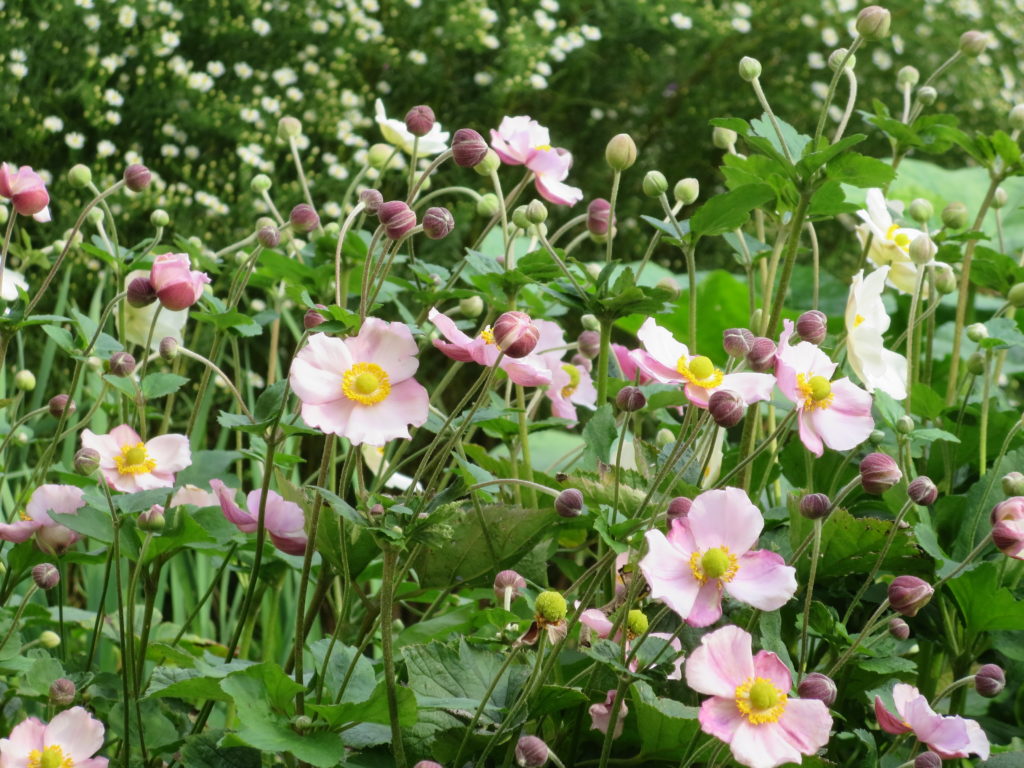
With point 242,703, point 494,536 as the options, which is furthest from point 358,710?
point 494,536

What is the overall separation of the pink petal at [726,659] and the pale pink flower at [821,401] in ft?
0.41

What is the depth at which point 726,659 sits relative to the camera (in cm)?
59

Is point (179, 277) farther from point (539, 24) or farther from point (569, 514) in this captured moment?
point (539, 24)

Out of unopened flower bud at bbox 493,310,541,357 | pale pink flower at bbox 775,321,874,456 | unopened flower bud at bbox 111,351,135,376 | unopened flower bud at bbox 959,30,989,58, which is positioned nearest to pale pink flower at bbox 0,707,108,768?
unopened flower bud at bbox 111,351,135,376

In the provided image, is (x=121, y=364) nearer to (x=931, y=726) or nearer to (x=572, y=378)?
(x=572, y=378)

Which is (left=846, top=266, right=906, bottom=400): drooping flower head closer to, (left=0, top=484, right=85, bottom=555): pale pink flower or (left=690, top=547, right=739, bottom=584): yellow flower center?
(left=690, top=547, right=739, bottom=584): yellow flower center

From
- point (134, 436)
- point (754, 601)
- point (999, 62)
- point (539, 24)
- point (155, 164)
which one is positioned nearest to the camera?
point (754, 601)

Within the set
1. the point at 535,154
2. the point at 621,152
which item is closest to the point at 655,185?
the point at 621,152

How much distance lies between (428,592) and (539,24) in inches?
99.4

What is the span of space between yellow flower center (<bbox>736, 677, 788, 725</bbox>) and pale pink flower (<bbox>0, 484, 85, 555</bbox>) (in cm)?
45

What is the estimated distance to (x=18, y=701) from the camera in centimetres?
89

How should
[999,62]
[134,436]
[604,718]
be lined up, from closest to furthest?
[604,718] → [134,436] → [999,62]

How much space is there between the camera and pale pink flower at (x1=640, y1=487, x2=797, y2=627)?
596mm

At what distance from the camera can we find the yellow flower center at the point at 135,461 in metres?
0.81
